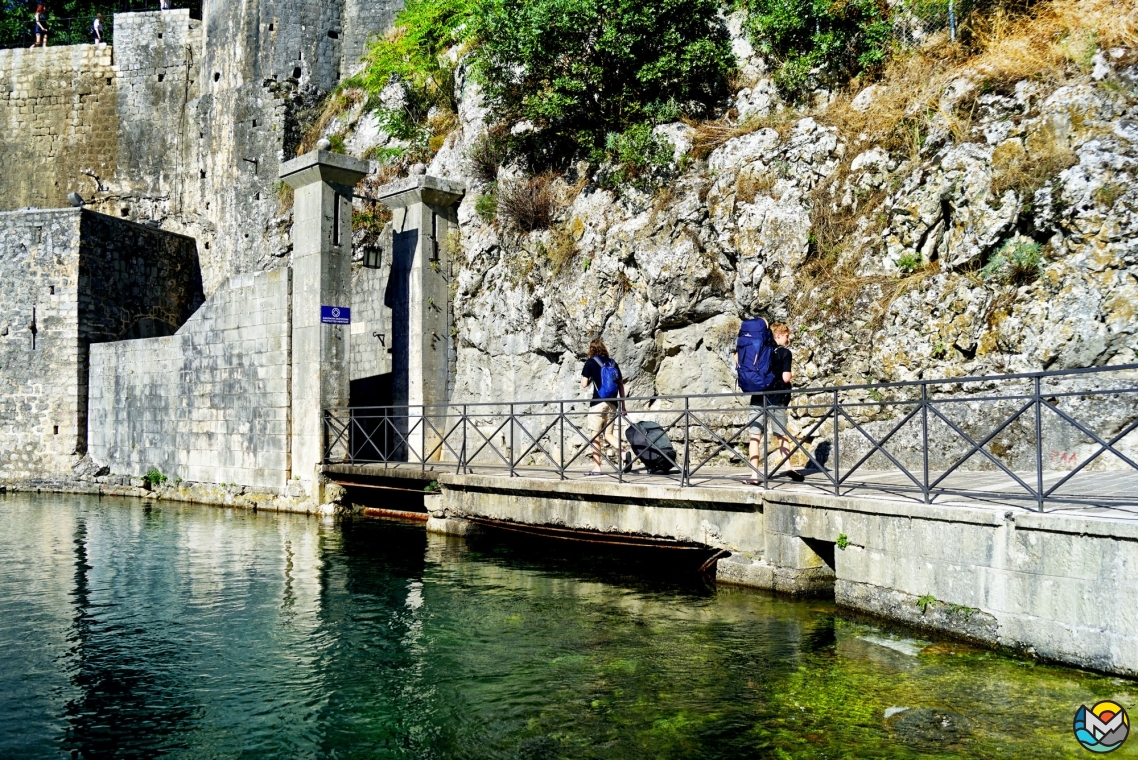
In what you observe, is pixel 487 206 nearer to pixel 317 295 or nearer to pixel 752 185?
pixel 317 295

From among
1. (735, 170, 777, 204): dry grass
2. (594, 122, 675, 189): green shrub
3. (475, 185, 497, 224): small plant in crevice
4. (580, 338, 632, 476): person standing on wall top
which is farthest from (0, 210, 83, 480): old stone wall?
(735, 170, 777, 204): dry grass

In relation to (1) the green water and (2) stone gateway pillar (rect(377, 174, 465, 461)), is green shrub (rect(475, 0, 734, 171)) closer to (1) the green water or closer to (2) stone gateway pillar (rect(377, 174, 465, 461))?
(2) stone gateway pillar (rect(377, 174, 465, 461))

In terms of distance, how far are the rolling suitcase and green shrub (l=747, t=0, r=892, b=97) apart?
7311 millimetres

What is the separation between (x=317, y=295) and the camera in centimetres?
1532

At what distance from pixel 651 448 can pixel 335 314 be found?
737 cm

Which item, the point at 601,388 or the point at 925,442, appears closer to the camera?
the point at 925,442

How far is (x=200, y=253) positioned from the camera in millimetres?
26375

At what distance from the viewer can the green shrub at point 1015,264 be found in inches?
396

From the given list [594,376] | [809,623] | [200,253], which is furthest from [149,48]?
[809,623]

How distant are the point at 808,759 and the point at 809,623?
274 cm

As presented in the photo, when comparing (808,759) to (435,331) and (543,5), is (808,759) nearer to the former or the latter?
(435,331)

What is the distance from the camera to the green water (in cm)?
511

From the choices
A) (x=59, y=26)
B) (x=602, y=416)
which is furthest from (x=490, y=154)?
(x=59, y=26)

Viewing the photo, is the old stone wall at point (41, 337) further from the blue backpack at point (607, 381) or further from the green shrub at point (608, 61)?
the blue backpack at point (607, 381)
